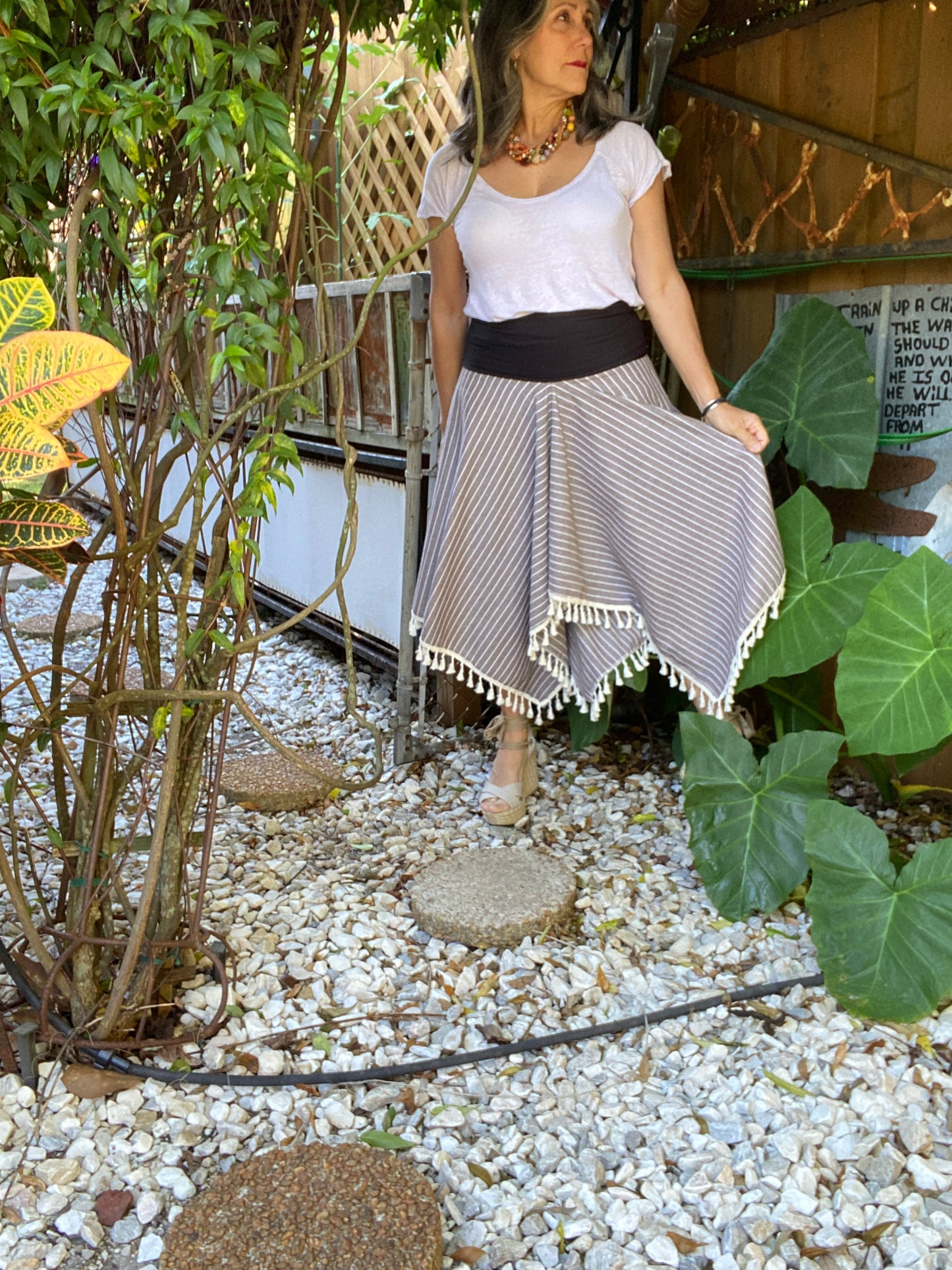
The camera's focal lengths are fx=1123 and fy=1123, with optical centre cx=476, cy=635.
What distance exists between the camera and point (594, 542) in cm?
221

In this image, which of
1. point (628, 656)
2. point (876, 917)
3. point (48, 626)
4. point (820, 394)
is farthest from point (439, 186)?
point (48, 626)

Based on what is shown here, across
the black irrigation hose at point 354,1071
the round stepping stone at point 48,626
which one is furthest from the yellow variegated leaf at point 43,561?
the round stepping stone at point 48,626

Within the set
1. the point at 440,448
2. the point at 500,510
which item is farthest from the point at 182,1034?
the point at 440,448

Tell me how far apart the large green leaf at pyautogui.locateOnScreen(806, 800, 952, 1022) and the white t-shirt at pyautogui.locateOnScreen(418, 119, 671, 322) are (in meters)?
1.07

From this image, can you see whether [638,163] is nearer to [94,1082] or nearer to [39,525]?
[39,525]

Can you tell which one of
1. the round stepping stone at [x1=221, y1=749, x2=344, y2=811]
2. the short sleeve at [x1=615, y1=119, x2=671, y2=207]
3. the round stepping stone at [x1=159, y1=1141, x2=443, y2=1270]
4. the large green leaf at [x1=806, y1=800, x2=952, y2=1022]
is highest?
the short sleeve at [x1=615, y1=119, x2=671, y2=207]

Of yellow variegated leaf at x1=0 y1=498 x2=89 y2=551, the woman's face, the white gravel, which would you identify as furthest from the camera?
the woman's face

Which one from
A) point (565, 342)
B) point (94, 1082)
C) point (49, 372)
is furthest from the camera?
point (565, 342)

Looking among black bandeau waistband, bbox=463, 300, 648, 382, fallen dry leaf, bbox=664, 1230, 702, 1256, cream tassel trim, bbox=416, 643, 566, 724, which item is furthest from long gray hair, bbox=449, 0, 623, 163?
fallen dry leaf, bbox=664, 1230, 702, 1256

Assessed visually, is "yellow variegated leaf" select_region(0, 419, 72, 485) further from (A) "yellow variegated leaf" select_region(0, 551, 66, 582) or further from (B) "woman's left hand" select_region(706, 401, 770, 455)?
(B) "woman's left hand" select_region(706, 401, 770, 455)

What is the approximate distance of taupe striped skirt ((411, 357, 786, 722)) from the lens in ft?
6.73

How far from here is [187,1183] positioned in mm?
1363

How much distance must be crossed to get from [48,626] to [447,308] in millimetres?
2278

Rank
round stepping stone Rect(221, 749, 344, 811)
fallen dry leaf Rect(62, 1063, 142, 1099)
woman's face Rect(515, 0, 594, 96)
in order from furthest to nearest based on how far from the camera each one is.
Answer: round stepping stone Rect(221, 749, 344, 811) → woman's face Rect(515, 0, 594, 96) → fallen dry leaf Rect(62, 1063, 142, 1099)
